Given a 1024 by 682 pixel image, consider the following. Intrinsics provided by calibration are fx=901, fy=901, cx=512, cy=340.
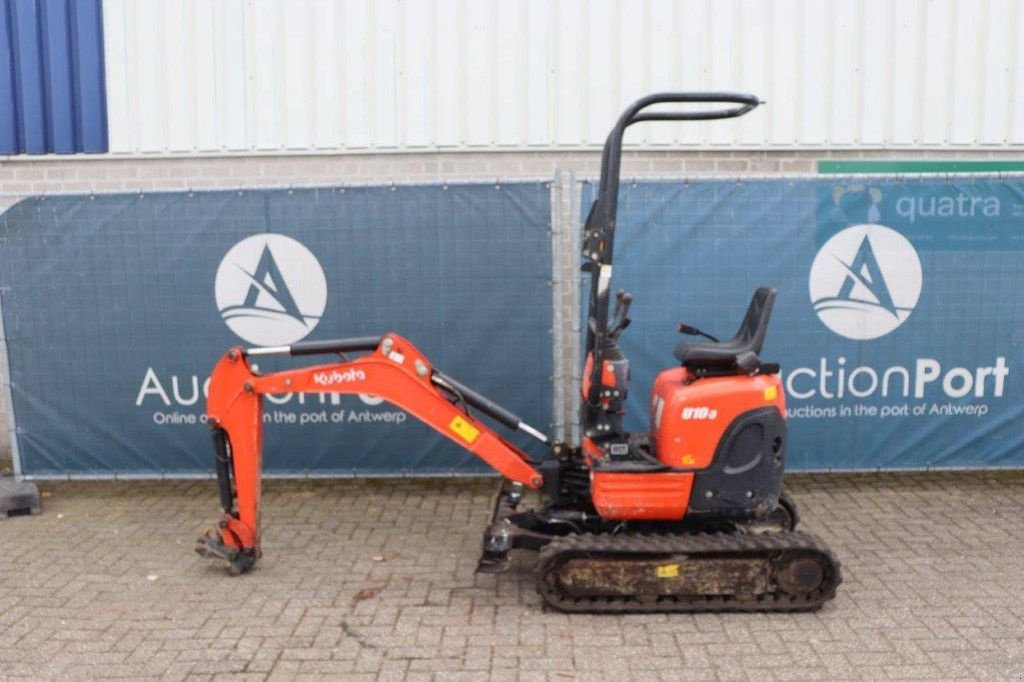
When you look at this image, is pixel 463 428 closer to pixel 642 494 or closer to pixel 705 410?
pixel 642 494

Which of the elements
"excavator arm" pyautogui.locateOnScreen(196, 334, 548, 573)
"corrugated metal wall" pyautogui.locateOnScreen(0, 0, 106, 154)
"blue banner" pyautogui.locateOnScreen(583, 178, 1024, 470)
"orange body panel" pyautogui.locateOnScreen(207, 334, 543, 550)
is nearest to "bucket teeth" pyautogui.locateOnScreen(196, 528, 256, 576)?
"excavator arm" pyautogui.locateOnScreen(196, 334, 548, 573)

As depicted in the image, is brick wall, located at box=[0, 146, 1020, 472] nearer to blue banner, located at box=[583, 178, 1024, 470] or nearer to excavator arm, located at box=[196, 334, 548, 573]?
blue banner, located at box=[583, 178, 1024, 470]

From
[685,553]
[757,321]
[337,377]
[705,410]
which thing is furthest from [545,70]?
[685,553]

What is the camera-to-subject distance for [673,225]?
21.3 feet

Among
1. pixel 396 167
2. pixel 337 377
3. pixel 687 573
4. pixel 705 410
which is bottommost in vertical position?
pixel 687 573

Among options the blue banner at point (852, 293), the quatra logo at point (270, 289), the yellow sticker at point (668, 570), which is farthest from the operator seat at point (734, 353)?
the quatra logo at point (270, 289)

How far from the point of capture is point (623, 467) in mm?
4781

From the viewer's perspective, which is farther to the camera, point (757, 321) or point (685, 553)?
point (757, 321)

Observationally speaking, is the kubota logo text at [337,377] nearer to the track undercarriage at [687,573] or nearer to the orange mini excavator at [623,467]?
the orange mini excavator at [623,467]

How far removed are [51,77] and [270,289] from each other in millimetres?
2927

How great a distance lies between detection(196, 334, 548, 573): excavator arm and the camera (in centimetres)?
502

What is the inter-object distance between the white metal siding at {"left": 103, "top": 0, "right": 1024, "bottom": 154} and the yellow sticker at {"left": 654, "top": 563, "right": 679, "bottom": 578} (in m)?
4.01

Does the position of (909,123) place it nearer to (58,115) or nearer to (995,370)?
(995,370)

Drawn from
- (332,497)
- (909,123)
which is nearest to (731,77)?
(909,123)
